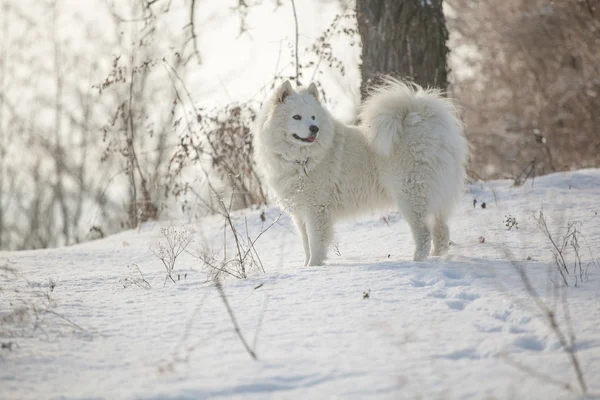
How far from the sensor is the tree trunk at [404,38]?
289 inches

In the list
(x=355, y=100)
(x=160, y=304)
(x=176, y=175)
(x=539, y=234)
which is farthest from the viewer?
(x=355, y=100)

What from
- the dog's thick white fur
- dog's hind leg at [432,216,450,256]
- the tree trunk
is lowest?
dog's hind leg at [432,216,450,256]

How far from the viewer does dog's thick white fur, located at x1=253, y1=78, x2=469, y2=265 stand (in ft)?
17.4

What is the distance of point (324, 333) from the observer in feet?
10.7

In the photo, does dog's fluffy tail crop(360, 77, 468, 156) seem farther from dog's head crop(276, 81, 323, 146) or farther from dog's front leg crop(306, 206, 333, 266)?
dog's front leg crop(306, 206, 333, 266)

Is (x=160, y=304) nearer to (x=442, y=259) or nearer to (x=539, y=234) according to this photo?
(x=442, y=259)

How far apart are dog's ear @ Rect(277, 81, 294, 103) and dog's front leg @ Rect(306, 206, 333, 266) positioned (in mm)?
1200

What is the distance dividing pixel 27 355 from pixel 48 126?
1708 centimetres

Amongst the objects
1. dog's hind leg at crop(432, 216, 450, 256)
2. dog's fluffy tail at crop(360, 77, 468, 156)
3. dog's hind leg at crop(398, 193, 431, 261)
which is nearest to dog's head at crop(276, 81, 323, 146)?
dog's fluffy tail at crop(360, 77, 468, 156)

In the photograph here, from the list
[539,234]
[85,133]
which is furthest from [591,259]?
[85,133]

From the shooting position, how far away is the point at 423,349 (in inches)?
117

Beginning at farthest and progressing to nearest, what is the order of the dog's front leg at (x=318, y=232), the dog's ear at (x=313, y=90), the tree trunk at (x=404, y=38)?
the tree trunk at (x=404, y=38) < the dog's ear at (x=313, y=90) < the dog's front leg at (x=318, y=232)

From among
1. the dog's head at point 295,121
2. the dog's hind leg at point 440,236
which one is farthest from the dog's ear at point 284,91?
the dog's hind leg at point 440,236

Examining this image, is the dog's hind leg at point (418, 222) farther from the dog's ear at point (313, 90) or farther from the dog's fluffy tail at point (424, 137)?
the dog's ear at point (313, 90)
